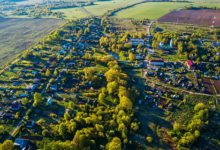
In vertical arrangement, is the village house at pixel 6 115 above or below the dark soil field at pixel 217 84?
below

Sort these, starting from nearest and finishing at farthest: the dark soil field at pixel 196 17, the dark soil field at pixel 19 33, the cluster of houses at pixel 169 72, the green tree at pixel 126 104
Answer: the green tree at pixel 126 104, the cluster of houses at pixel 169 72, the dark soil field at pixel 19 33, the dark soil field at pixel 196 17

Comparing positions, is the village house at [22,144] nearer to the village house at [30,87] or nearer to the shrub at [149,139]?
the village house at [30,87]

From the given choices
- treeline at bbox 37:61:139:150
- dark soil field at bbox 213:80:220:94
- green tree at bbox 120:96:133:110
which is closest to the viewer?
treeline at bbox 37:61:139:150

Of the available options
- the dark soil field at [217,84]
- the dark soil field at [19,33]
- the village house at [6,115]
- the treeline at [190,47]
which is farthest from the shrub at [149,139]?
the dark soil field at [19,33]

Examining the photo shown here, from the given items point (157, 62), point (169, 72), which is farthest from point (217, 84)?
point (157, 62)

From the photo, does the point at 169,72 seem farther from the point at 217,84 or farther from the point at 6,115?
the point at 6,115

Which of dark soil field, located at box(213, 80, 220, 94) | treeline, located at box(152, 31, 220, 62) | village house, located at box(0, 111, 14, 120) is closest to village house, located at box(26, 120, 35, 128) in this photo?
village house, located at box(0, 111, 14, 120)

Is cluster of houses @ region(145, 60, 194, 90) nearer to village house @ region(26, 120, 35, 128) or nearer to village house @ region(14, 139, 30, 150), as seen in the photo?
village house @ region(26, 120, 35, 128)
